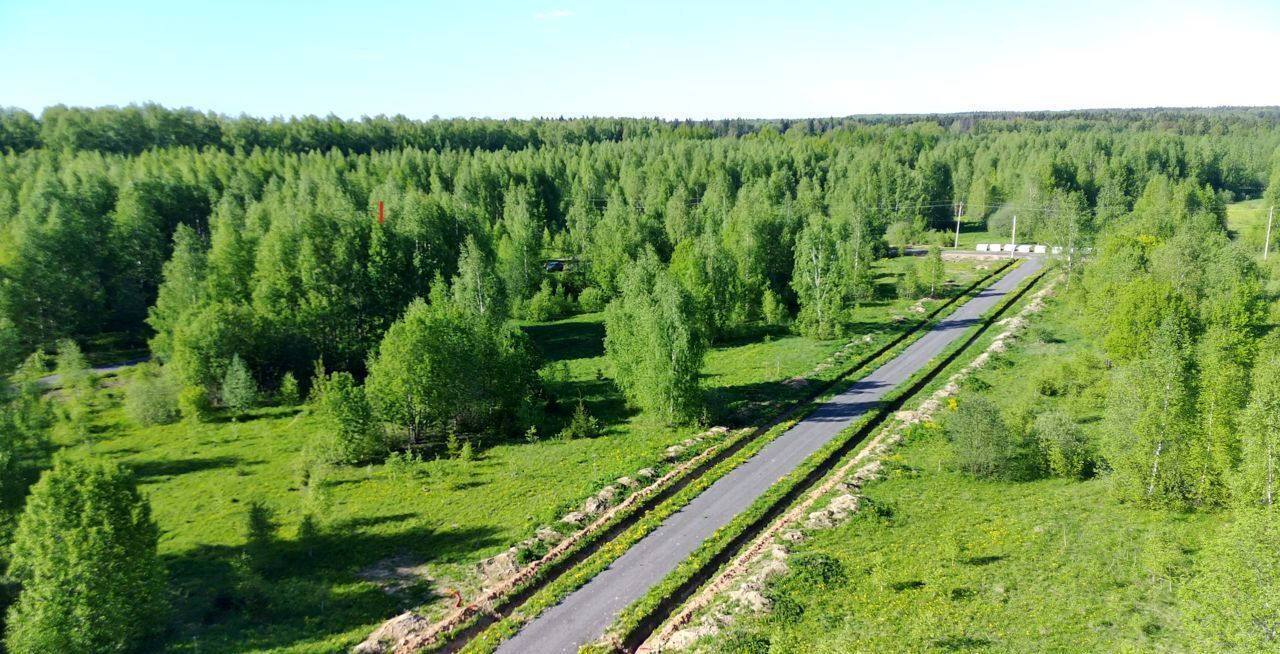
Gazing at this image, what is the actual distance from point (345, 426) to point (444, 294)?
76.7ft

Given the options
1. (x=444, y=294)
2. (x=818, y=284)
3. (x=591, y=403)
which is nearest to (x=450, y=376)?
(x=591, y=403)

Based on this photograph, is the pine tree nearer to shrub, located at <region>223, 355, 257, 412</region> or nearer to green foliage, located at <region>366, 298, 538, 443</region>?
shrub, located at <region>223, 355, 257, 412</region>

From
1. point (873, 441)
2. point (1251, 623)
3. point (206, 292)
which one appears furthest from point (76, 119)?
point (1251, 623)

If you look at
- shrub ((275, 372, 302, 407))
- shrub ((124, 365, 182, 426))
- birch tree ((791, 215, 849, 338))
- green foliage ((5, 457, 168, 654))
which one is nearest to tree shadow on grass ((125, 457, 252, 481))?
shrub ((124, 365, 182, 426))

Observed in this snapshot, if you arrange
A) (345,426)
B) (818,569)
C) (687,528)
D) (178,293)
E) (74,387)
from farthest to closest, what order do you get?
1. (178,293)
2. (74,387)
3. (345,426)
4. (687,528)
5. (818,569)

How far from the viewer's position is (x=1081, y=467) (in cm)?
3875

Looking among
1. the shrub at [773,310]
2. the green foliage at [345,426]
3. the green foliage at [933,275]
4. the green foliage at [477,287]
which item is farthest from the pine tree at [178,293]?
the green foliage at [933,275]

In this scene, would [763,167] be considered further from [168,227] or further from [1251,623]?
[1251,623]

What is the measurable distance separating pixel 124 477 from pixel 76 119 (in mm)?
135285

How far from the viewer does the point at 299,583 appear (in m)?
31.3

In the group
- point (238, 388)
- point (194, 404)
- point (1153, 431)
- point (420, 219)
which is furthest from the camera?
point (420, 219)

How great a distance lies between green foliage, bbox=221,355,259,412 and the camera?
54750mm

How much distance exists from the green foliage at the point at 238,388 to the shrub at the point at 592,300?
146ft

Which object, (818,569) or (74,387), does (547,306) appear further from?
(818,569)
